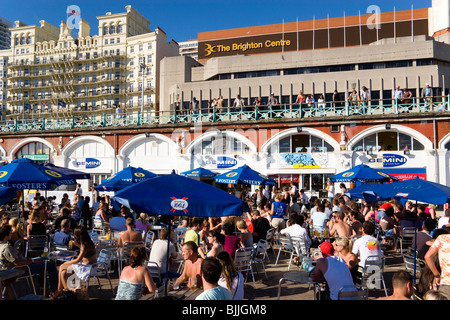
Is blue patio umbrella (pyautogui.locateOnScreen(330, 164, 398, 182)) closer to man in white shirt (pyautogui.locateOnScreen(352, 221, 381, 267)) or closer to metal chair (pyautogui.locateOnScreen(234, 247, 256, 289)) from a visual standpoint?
man in white shirt (pyautogui.locateOnScreen(352, 221, 381, 267))

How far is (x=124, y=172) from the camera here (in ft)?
46.1

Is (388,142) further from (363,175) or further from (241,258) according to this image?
(241,258)

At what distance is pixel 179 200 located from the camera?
17.8 feet

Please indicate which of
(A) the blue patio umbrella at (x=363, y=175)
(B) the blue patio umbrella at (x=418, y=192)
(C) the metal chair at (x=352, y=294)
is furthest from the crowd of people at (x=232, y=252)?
(A) the blue patio umbrella at (x=363, y=175)

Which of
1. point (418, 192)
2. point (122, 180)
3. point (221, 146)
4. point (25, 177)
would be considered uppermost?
point (221, 146)

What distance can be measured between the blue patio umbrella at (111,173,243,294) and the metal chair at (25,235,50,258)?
428 centimetres

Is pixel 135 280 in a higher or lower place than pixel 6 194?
lower

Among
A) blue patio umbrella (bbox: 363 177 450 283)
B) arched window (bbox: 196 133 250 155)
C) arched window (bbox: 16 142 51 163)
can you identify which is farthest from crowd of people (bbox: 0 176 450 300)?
arched window (bbox: 16 142 51 163)

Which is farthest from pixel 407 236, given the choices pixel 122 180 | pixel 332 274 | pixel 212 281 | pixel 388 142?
pixel 388 142

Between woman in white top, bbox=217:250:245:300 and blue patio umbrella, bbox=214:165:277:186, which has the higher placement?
blue patio umbrella, bbox=214:165:277:186

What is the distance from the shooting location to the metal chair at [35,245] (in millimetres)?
8422

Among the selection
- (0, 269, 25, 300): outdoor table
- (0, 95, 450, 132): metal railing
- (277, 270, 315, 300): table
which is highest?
(0, 95, 450, 132): metal railing

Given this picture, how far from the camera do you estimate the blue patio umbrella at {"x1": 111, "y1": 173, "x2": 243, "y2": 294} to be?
211 inches

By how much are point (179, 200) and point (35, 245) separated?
17.0 feet
